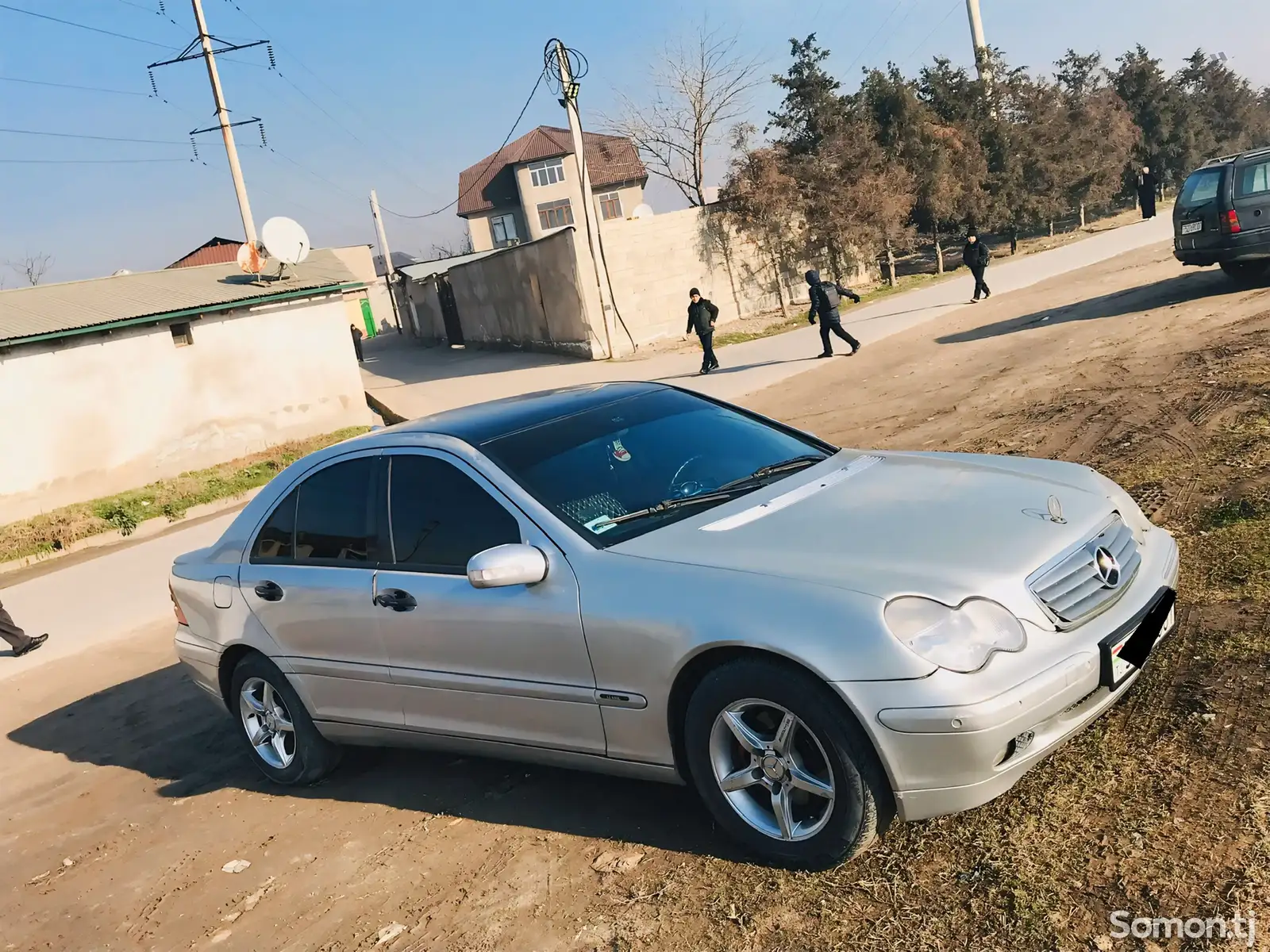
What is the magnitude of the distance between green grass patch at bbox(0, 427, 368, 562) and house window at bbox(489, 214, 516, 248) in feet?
194

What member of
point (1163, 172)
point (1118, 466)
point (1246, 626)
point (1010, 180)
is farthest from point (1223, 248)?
point (1163, 172)

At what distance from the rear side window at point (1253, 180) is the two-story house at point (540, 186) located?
190 feet

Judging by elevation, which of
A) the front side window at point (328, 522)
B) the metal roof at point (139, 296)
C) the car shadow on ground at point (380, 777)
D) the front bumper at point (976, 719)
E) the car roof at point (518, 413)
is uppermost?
the metal roof at point (139, 296)

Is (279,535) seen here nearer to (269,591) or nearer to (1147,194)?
(269,591)

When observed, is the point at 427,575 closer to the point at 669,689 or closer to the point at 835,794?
the point at 669,689

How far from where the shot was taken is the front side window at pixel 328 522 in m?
4.55

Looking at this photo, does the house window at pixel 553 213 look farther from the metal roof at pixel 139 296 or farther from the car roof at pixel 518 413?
the car roof at pixel 518 413

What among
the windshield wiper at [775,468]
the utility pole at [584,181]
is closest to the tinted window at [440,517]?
the windshield wiper at [775,468]

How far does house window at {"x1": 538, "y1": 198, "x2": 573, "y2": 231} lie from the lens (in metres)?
73.2

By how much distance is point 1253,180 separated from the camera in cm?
1298

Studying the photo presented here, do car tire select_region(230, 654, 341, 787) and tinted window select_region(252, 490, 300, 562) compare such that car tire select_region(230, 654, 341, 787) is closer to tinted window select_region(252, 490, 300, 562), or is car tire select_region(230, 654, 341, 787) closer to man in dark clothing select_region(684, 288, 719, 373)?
tinted window select_region(252, 490, 300, 562)

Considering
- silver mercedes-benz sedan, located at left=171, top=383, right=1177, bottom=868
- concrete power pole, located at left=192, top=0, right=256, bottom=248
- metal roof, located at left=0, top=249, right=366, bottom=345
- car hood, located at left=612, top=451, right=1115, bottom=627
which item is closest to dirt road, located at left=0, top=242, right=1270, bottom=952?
silver mercedes-benz sedan, located at left=171, top=383, right=1177, bottom=868

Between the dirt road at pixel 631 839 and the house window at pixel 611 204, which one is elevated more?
the house window at pixel 611 204

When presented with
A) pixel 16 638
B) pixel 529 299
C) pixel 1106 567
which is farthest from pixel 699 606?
pixel 529 299
